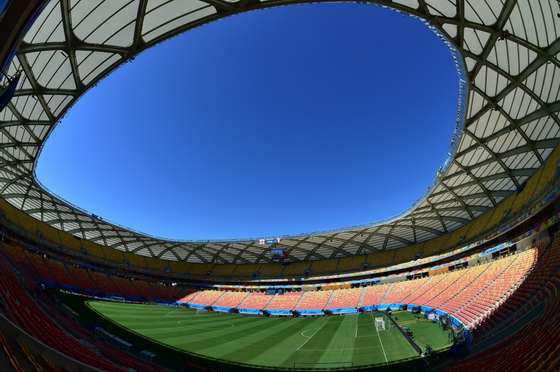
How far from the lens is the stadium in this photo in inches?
583

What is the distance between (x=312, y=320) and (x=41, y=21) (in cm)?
3911

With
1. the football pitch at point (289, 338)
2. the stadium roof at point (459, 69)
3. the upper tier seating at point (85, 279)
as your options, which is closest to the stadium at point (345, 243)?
the stadium roof at point (459, 69)

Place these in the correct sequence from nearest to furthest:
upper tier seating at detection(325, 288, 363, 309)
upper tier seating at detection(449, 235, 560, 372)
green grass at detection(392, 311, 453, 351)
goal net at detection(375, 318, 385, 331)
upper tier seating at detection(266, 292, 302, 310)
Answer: upper tier seating at detection(449, 235, 560, 372) → green grass at detection(392, 311, 453, 351) → goal net at detection(375, 318, 385, 331) → upper tier seating at detection(325, 288, 363, 309) → upper tier seating at detection(266, 292, 302, 310)

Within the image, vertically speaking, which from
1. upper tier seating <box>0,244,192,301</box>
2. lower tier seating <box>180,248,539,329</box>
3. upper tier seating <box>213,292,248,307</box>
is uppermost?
upper tier seating <box>0,244,192,301</box>

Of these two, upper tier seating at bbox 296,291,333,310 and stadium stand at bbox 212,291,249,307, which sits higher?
stadium stand at bbox 212,291,249,307

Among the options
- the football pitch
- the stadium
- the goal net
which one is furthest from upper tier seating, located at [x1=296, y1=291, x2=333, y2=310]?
the goal net

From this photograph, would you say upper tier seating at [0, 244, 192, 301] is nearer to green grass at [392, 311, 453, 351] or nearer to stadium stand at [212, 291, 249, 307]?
stadium stand at [212, 291, 249, 307]

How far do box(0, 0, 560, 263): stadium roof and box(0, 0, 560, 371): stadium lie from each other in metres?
0.11

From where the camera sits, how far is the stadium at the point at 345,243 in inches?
583

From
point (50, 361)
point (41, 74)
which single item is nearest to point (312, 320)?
point (50, 361)

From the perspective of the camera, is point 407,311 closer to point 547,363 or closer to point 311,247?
point 311,247

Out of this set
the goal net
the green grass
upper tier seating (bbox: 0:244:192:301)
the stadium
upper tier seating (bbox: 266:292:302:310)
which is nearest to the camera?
the stadium

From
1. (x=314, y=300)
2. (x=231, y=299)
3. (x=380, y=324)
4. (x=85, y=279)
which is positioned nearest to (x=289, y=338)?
(x=380, y=324)

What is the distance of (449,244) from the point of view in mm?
47688
